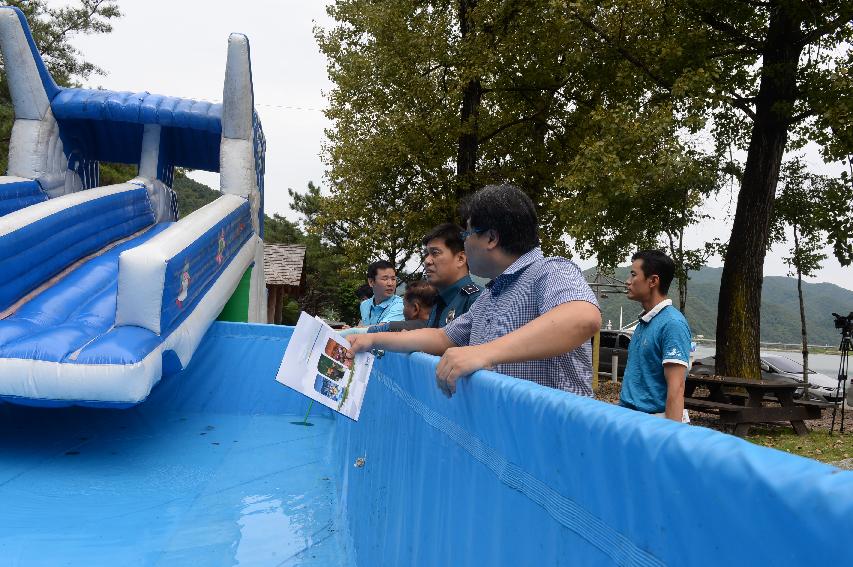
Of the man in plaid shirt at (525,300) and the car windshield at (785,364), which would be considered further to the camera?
the car windshield at (785,364)

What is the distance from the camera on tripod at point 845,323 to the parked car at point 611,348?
41.7ft

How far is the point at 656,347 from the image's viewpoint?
3.67 m

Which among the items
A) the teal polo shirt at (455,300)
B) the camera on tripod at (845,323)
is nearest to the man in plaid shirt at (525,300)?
the teal polo shirt at (455,300)

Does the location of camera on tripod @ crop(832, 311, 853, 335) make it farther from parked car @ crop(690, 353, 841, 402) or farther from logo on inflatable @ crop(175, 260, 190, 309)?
logo on inflatable @ crop(175, 260, 190, 309)

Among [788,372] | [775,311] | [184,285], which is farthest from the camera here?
[775,311]

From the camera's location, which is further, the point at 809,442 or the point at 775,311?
the point at 775,311

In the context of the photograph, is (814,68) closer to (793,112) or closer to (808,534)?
(793,112)

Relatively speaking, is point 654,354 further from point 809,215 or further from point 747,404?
point 809,215

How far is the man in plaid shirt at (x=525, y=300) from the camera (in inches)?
84.9

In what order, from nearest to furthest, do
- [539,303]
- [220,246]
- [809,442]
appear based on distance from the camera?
[539,303] < [220,246] < [809,442]

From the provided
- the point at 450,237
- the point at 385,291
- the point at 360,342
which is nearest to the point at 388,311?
the point at 385,291

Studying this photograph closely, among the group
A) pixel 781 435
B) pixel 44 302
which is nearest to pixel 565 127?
pixel 781 435

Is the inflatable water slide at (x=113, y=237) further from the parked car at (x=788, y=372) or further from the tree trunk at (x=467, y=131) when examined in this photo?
the parked car at (x=788, y=372)

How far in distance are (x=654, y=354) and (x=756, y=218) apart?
31.4 feet
